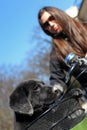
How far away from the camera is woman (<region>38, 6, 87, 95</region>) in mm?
2717

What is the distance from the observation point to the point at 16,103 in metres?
2.89

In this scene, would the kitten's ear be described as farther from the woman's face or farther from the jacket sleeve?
the woman's face

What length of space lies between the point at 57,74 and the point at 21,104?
351 mm

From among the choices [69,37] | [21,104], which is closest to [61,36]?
[69,37]

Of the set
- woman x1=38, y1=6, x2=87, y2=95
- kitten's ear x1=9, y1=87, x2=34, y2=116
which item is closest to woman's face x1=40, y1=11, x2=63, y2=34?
woman x1=38, y1=6, x2=87, y2=95

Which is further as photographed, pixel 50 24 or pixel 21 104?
pixel 21 104

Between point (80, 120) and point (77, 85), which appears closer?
point (80, 120)

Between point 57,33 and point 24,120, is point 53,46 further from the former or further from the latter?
point 24,120

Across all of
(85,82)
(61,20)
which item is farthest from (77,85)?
(61,20)

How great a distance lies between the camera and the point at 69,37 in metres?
2.75

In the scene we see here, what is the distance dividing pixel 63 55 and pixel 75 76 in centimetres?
25

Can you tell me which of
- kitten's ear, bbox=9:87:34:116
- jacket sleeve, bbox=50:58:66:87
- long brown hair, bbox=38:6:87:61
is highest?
long brown hair, bbox=38:6:87:61

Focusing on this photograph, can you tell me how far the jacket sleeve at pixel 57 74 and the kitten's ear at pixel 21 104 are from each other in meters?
0.25

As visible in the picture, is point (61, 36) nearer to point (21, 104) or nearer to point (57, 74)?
point (57, 74)
